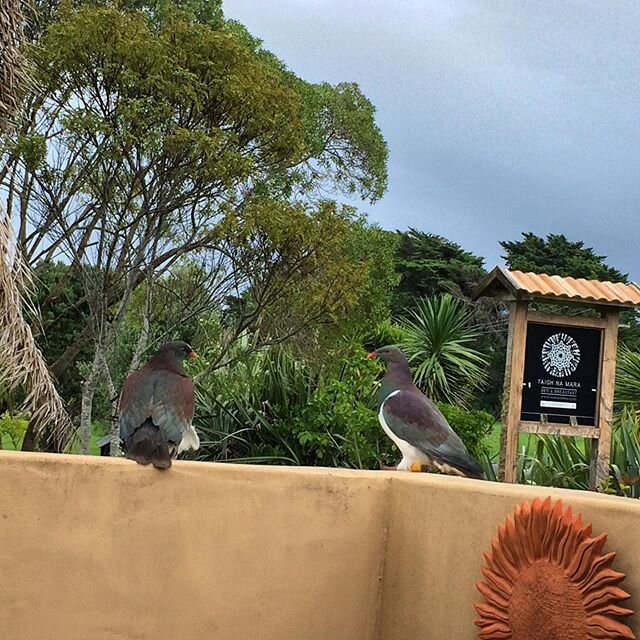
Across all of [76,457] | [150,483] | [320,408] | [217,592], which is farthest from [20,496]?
[320,408]

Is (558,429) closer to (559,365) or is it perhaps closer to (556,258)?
(559,365)

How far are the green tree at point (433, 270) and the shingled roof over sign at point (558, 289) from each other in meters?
20.5

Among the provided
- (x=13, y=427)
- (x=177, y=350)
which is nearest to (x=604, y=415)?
(x=177, y=350)

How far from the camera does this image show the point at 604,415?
7.00m

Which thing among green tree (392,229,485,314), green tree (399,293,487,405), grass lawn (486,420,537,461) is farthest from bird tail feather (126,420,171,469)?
green tree (392,229,485,314)

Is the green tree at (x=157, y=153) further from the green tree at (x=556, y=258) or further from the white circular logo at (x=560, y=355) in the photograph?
the green tree at (x=556, y=258)

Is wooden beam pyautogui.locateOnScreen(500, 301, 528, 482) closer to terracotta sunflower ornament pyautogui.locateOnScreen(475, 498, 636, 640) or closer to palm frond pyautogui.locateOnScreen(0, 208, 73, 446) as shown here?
terracotta sunflower ornament pyautogui.locateOnScreen(475, 498, 636, 640)

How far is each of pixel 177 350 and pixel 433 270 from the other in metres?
25.3

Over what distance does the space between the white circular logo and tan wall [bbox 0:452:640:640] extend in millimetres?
3628

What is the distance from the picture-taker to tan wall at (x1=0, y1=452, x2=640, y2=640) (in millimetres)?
3316

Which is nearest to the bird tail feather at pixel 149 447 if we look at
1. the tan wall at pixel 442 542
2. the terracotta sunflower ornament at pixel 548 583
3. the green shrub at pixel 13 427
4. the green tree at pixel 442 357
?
the tan wall at pixel 442 542

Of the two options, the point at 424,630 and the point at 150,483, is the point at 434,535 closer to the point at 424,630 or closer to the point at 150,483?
the point at 424,630

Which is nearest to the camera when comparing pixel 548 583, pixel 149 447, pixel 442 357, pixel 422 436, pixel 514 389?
pixel 548 583

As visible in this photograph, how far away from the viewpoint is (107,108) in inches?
318
